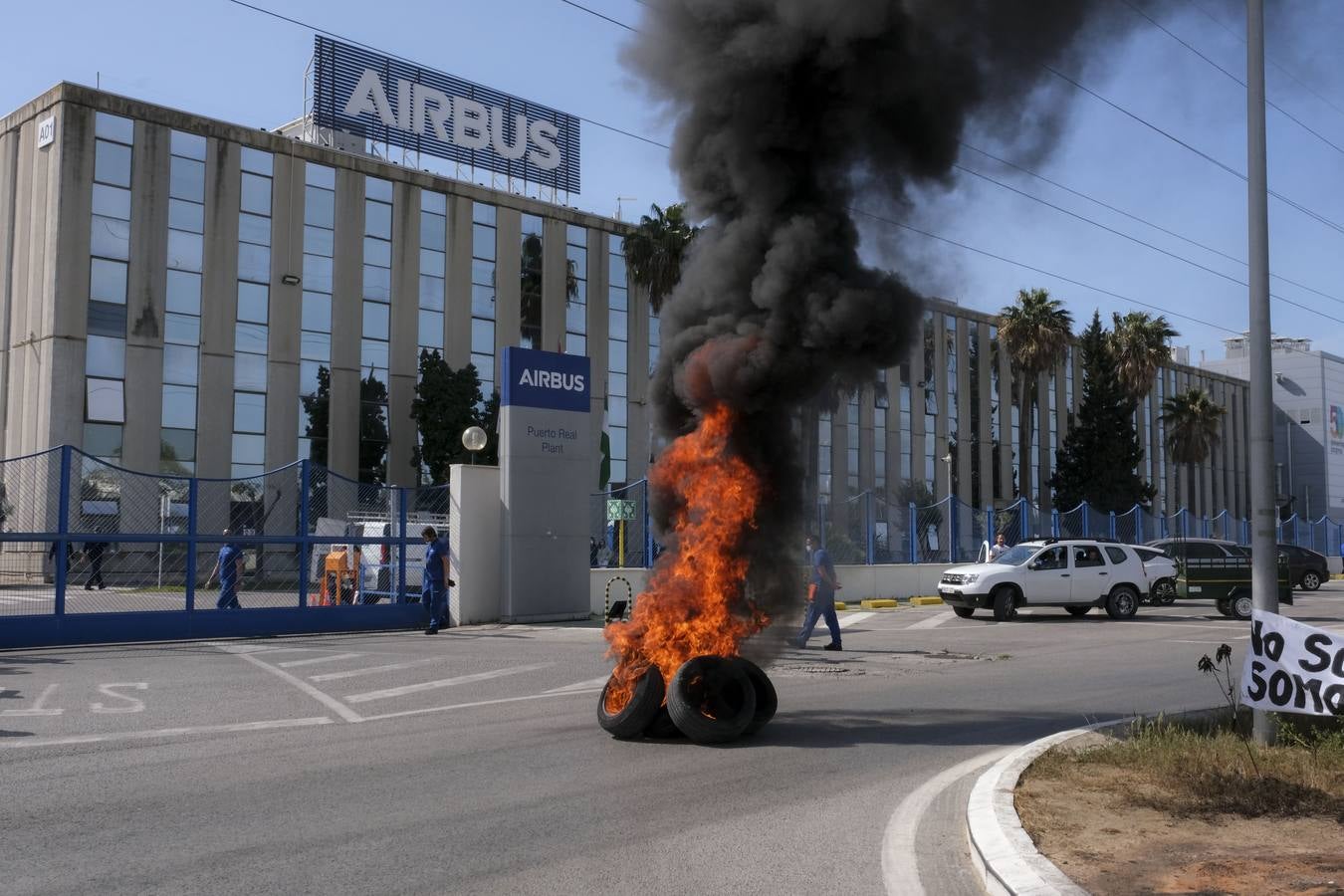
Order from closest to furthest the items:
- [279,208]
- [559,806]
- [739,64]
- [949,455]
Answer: [559,806]
[739,64]
[279,208]
[949,455]

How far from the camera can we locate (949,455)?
55.0m

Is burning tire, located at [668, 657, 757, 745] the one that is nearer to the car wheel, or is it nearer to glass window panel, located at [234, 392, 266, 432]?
the car wheel

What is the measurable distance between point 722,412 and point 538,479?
1121cm

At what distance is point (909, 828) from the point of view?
615cm

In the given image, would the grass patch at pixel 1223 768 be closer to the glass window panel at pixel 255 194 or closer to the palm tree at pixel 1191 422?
the glass window panel at pixel 255 194

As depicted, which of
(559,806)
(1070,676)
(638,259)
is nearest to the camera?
(559,806)

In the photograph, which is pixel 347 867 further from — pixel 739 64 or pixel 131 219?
pixel 131 219

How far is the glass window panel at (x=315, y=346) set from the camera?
35.0 metres

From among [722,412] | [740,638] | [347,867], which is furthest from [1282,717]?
[347,867]

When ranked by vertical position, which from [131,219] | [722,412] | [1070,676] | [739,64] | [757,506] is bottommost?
[1070,676]

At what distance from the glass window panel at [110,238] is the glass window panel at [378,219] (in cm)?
750

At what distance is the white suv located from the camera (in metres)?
22.1

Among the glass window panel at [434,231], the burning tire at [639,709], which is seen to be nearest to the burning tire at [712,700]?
the burning tire at [639,709]

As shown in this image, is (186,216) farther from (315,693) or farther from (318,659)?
(315,693)
